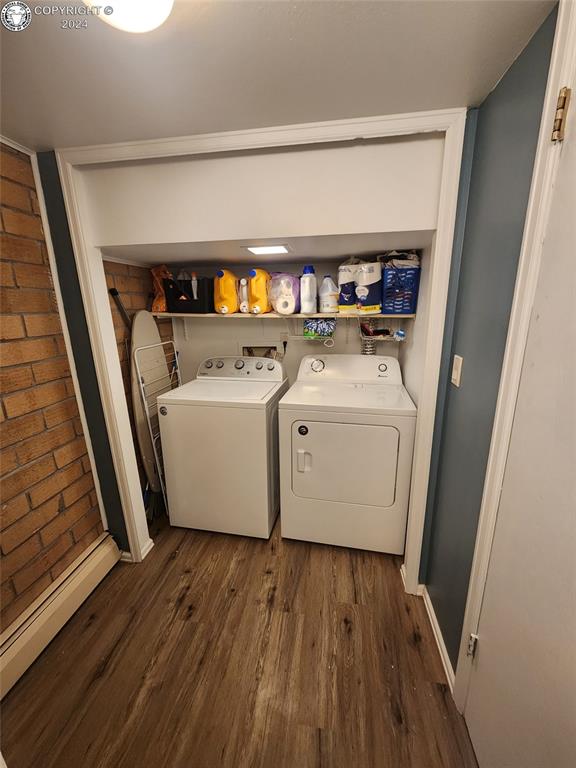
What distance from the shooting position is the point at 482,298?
1.01m

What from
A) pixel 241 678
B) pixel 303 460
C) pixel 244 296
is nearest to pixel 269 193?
pixel 244 296

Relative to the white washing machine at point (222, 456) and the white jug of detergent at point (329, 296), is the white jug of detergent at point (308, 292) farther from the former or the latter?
the white washing machine at point (222, 456)

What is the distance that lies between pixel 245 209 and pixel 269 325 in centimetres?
101

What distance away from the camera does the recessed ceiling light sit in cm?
151

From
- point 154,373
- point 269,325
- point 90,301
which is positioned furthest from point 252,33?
point 154,373

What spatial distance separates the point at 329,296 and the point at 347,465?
39.7 inches

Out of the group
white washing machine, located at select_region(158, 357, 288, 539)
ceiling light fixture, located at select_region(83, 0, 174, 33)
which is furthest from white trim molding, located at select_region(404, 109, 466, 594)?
ceiling light fixture, located at select_region(83, 0, 174, 33)

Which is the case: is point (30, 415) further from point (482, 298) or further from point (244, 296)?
point (482, 298)

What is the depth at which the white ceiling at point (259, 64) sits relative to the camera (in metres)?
0.72

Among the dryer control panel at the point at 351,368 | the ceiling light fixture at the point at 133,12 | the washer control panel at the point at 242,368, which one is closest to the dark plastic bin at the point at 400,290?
the dryer control panel at the point at 351,368

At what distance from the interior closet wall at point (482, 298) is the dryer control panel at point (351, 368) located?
72 cm

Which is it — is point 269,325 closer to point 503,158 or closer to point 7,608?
point 503,158

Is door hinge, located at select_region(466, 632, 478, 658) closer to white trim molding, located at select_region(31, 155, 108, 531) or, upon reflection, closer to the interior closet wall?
the interior closet wall

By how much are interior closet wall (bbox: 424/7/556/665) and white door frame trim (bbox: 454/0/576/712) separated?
0.06 metres
